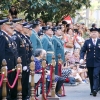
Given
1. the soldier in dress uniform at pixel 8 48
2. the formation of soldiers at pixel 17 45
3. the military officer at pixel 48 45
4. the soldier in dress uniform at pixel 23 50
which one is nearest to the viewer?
the soldier in dress uniform at pixel 8 48

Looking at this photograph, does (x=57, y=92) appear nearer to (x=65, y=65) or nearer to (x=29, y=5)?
(x=65, y=65)

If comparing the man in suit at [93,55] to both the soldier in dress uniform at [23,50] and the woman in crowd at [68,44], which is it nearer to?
the soldier in dress uniform at [23,50]

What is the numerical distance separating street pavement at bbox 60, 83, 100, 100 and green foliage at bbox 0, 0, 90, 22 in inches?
125

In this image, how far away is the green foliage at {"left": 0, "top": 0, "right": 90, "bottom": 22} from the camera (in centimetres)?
1797

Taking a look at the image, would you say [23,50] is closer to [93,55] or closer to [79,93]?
[93,55]

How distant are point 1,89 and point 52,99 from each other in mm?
2940

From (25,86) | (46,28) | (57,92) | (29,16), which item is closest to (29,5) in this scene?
(29,16)

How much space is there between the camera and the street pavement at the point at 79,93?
1436 centimetres

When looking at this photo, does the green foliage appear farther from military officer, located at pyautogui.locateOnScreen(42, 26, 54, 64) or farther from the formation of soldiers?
the formation of soldiers

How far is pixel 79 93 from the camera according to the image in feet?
51.0

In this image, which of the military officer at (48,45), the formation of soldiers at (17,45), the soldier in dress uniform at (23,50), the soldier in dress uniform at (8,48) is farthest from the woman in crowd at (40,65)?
the military officer at (48,45)

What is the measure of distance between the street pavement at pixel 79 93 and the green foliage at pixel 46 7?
319 centimetres

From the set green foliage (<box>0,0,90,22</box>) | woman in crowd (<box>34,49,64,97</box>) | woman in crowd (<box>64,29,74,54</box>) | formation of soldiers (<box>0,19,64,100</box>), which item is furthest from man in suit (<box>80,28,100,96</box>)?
woman in crowd (<box>64,29,74,54</box>)

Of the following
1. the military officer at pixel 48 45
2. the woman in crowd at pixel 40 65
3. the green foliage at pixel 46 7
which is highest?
the green foliage at pixel 46 7
